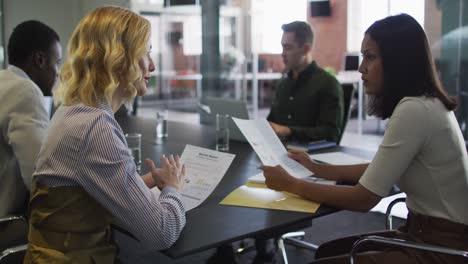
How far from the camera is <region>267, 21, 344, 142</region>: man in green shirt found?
10.7ft

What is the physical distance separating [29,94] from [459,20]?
345cm

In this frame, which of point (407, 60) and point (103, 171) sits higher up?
point (407, 60)

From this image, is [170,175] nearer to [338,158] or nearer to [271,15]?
[338,158]

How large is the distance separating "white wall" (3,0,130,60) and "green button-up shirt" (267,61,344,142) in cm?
387

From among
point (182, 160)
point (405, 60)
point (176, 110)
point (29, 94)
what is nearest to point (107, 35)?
point (182, 160)

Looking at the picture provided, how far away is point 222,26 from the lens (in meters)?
6.36

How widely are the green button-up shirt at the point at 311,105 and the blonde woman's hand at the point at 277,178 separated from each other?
4.06 ft

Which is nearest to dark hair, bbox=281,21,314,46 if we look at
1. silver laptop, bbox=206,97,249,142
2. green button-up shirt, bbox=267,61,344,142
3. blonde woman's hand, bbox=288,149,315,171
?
green button-up shirt, bbox=267,61,344,142

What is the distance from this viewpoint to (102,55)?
1.39 metres

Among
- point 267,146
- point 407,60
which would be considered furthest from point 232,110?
point 407,60

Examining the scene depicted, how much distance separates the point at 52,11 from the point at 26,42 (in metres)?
5.36

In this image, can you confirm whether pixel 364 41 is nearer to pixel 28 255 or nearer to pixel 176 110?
pixel 28 255

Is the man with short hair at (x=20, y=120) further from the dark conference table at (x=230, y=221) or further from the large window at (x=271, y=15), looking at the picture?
the large window at (x=271, y=15)

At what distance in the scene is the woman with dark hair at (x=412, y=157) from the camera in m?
1.57
